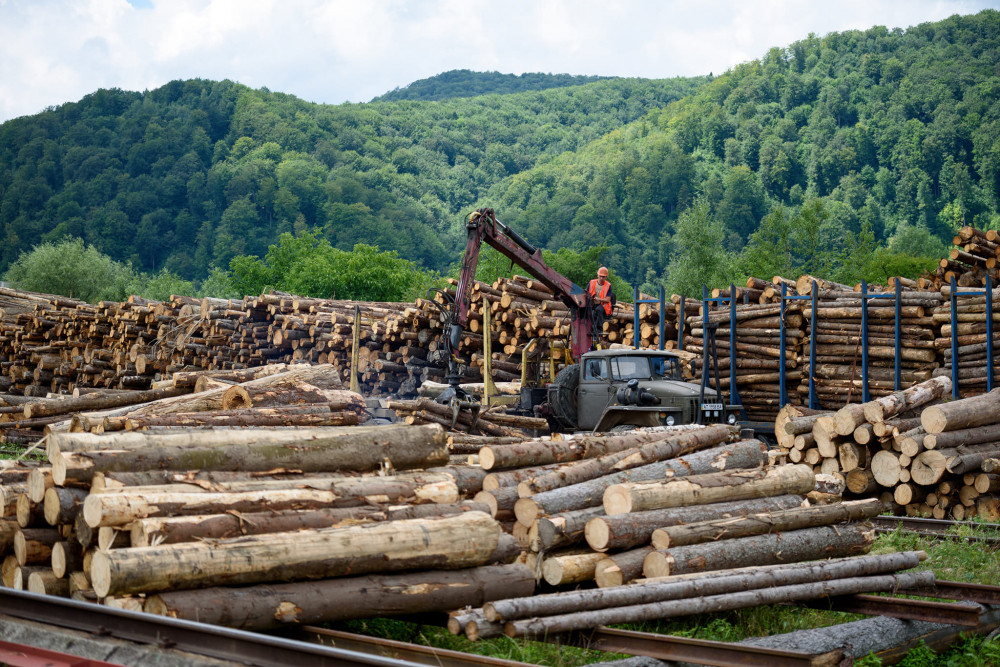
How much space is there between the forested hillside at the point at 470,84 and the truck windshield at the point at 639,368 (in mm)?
164961

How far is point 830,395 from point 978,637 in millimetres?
9751

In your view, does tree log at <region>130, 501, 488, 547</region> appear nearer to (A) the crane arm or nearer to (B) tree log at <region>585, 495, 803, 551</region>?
(B) tree log at <region>585, 495, 803, 551</region>

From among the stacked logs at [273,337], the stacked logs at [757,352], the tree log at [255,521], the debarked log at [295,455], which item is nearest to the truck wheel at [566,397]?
the stacked logs at [757,352]

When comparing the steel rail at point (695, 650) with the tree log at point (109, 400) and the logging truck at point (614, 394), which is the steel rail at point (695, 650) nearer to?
the logging truck at point (614, 394)

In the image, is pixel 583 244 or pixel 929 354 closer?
pixel 929 354

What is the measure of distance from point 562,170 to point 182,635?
11091cm

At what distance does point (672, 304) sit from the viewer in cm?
1895

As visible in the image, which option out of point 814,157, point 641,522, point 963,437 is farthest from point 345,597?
point 814,157

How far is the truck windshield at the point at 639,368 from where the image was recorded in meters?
14.9

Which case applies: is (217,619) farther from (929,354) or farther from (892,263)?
(892,263)

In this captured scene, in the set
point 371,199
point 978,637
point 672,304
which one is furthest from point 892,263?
point 371,199

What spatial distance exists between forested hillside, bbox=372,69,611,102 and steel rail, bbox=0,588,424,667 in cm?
17404

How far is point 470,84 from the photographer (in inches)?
7087

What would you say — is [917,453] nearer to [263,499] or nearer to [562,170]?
[263,499]
